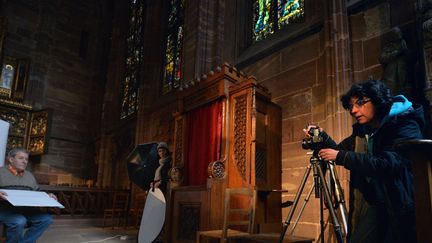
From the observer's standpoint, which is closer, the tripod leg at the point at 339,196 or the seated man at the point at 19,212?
the tripod leg at the point at 339,196

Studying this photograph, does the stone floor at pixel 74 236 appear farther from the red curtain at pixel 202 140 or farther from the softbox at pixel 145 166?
the red curtain at pixel 202 140

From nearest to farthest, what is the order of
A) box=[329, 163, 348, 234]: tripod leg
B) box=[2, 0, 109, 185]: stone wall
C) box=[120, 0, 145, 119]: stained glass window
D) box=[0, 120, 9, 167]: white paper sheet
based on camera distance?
box=[329, 163, 348, 234]: tripod leg, box=[0, 120, 9, 167]: white paper sheet, box=[120, 0, 145, 119]: stained glass window, box=[2, 0, 109, 185]: stone wall

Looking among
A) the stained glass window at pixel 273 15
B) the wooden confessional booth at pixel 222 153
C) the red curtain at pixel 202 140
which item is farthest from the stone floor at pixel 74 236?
the stained glass window at pixel 273 15

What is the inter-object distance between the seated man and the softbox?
1950 mm

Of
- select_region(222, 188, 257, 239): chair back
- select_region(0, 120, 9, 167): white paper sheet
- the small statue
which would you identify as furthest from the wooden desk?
the small statue

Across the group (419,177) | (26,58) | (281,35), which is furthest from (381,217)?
(26,58)

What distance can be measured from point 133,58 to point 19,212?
A: 7.41m

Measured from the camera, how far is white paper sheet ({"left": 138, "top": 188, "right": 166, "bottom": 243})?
4305 mm

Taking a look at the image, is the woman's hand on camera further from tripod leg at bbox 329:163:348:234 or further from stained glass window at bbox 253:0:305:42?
stained glass window at bbox 253:0:305:42

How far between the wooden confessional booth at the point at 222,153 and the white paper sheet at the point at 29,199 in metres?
1.46

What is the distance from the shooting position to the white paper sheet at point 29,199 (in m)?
2.93

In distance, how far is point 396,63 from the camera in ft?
10.2

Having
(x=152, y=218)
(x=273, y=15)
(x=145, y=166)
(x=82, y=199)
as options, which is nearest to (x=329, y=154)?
(x=152, y=218)

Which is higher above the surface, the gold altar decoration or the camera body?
the gold altar decoration
